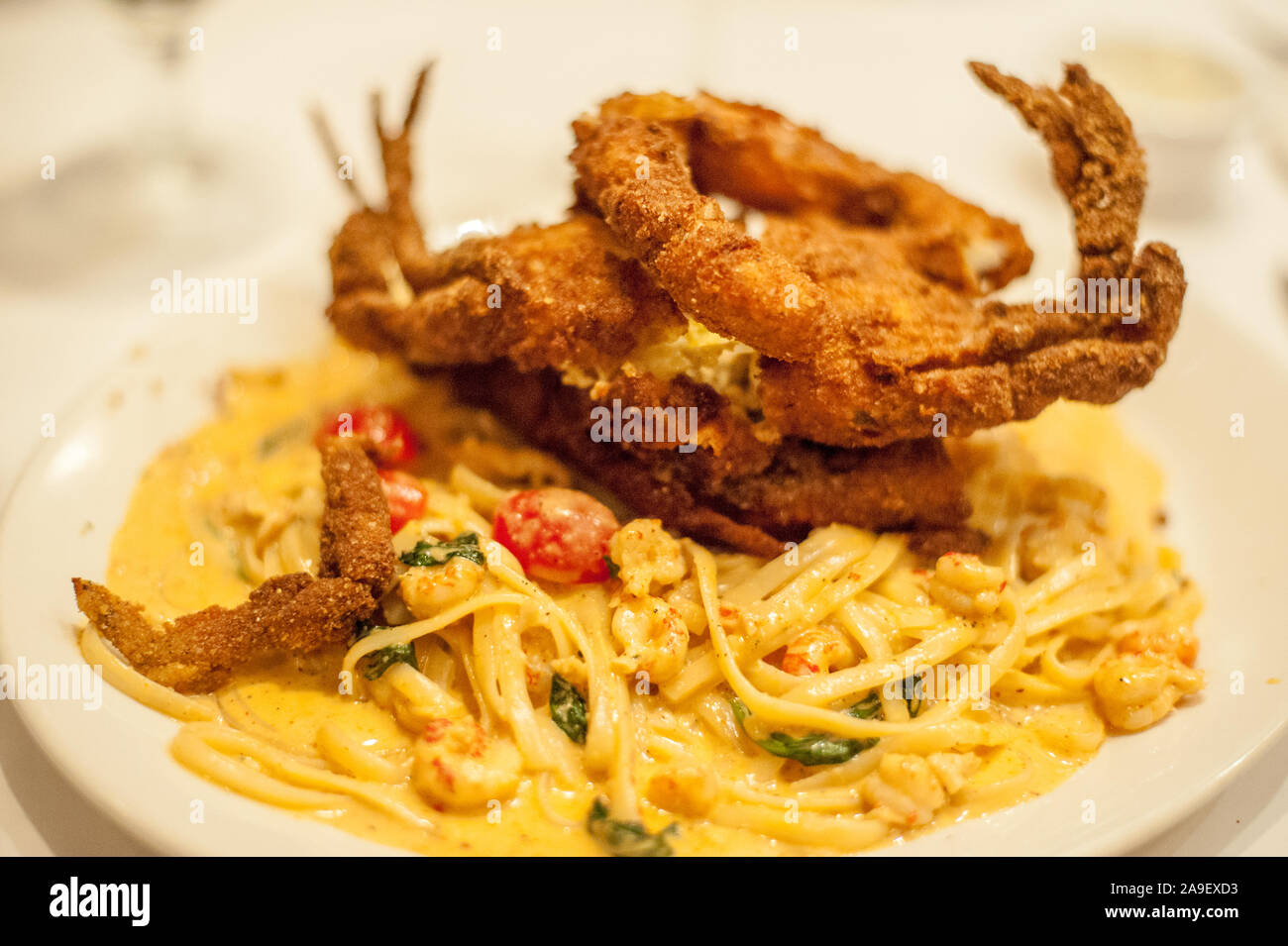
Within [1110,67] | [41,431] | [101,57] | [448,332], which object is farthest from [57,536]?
[1110,67]

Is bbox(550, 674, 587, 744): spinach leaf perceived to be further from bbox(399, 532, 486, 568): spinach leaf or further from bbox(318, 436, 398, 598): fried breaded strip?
bbox(318, 436, 398, 598): fried breaded strip

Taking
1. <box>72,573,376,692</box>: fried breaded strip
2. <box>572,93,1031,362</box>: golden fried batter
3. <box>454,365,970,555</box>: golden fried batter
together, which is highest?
<box>572,93,1031,362</box>: golden fried batter

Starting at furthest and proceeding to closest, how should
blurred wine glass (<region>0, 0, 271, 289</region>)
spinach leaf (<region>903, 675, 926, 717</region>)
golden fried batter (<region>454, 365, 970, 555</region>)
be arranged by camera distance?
1. blurred wine glass (<region>0, 0, 271, 289</region>)
2. golden fried batter (<region>454, 365, 970, 555</region>)
3. spinach leaf (<region>903, 675, 926, 717</region>)

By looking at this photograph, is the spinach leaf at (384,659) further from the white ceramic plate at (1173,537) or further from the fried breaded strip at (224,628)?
the white ceramic plate at (1173,537)

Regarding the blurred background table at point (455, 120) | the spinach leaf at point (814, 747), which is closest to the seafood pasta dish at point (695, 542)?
the spinach leaf at point (814, 747)

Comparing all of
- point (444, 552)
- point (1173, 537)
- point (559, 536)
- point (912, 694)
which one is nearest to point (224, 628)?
point (444, 552)

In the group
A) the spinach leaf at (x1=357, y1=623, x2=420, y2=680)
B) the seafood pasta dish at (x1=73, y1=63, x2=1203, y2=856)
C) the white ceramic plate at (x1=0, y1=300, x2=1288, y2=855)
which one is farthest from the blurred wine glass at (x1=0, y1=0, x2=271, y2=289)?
the spinach leaf at (x1=357, y1=623, x2=420, y2=680)
